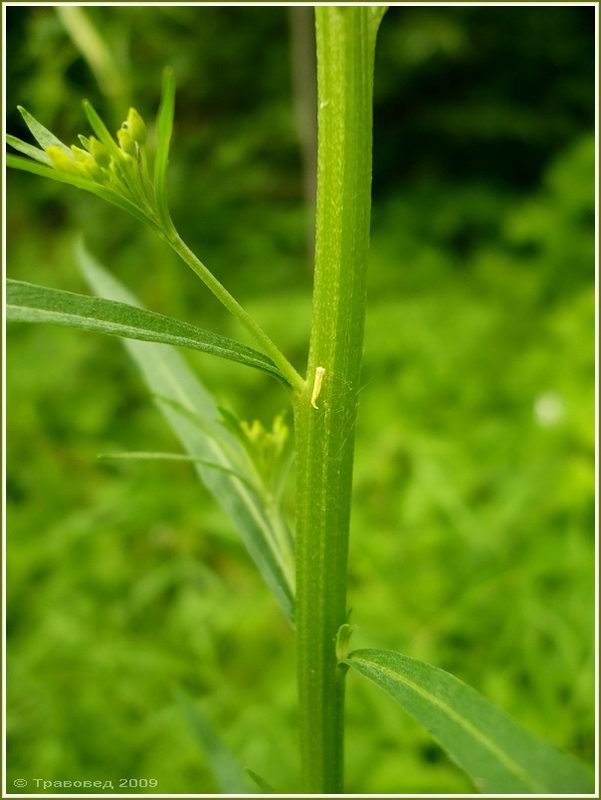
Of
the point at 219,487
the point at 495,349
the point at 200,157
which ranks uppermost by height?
the point at 200,157

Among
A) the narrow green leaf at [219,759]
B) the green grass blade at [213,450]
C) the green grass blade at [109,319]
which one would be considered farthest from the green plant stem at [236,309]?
the narrow green leaf at [219,759]

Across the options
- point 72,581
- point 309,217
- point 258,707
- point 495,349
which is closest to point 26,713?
point 72,581

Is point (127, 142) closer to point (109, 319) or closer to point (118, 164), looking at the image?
point (118, 164)

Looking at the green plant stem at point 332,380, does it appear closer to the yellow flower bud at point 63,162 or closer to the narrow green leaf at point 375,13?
the narrow green leaf at point 375,13

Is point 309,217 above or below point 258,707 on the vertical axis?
above

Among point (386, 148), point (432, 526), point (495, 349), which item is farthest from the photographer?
point (386, 148)

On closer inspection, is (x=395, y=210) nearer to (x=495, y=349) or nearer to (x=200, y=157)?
(x=200, y=157)

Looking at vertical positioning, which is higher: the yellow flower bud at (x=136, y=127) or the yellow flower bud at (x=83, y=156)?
the yellow flower bud at (x=136, y=127)

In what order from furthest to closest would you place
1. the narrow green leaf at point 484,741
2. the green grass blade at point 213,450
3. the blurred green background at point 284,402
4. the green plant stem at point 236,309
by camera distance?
the blurred green background at point 284,402 → the green grass blade at point 213,450 → the green plant stem at point 236,309 → the narrow green leaf at point 484,741
